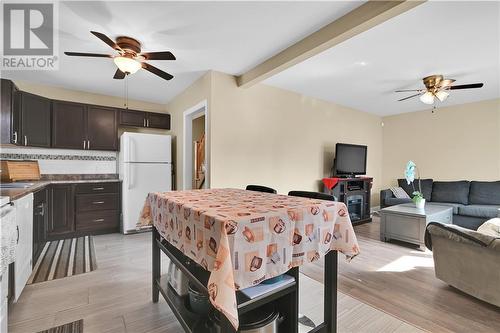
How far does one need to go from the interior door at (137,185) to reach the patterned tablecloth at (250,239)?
2.82 m

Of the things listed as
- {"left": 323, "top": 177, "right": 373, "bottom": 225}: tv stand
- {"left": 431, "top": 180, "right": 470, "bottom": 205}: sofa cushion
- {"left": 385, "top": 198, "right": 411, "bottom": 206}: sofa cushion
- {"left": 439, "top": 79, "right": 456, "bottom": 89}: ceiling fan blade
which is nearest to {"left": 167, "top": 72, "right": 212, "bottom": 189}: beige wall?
{"left": 323, "top": 177, "right": 373, "bottom": 225}: tv stand

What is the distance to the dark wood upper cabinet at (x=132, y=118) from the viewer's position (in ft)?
13.9

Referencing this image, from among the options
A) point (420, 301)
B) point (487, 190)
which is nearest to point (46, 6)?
point (420, 301)

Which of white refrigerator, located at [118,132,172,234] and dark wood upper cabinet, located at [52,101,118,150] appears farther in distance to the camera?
white refrigerator, located at [118,132,172,234]

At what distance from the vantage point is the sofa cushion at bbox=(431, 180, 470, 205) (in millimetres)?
4395

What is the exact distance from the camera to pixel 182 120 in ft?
13.5

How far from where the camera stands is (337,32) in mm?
2105

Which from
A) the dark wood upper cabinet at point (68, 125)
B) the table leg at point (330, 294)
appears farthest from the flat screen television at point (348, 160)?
the dark wood upper cabinet at point (68, 125)

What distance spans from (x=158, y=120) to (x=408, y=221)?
4674 millimetres

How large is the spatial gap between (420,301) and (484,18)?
2.55 metres

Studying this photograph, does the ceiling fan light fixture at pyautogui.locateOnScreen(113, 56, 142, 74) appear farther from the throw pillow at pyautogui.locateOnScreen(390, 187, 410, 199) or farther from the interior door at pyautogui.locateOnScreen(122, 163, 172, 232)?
the throw pillow at pyautogui.locateOnScreen(390, 187, 410, 199)

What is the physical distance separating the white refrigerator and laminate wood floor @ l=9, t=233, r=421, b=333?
1.37 meters

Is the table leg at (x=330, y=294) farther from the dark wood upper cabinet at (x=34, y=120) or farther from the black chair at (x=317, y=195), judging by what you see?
the dark wood upper cabinet at (x=34, y=120)

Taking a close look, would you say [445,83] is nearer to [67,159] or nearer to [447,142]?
[447,142]
